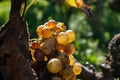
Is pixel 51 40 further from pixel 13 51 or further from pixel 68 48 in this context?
pixel 13 51

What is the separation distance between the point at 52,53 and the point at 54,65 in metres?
0.06

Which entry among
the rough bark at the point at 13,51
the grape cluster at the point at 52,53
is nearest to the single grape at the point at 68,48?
the grape cluster at the point at 52,53

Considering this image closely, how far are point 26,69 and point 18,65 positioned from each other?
28 millimetres

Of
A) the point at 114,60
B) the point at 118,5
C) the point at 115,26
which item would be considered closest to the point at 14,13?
the point at 114,60

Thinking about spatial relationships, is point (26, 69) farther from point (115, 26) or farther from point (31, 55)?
point (115, 26)

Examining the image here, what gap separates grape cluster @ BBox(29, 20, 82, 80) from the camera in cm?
119

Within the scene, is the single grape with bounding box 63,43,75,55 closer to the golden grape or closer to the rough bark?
the golden grape

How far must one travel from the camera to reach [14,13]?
3.55ft

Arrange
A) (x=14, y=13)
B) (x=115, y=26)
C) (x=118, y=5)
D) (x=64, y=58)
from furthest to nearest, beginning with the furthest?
(x=118, y=5)
(x=115, y=26)
(x=64, y=58)
(x=14, y=13)

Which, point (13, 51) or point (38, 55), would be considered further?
point (38, 55)

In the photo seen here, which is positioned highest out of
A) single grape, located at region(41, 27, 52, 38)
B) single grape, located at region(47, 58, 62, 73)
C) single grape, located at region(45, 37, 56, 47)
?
single grape, located at region(41, 27, 52, 38)

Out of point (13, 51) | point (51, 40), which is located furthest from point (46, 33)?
point (13, 51)

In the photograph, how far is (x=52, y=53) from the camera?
1202mm

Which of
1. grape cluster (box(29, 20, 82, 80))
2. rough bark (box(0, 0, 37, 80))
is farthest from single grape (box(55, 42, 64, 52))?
rough bark (box(0, 0, 37, 80))
